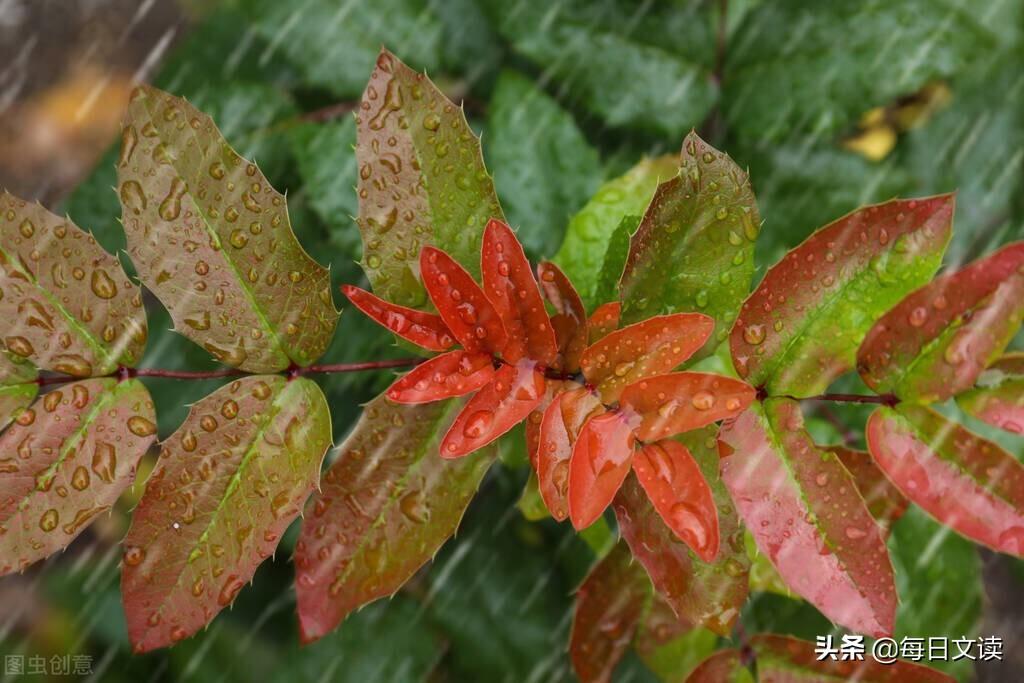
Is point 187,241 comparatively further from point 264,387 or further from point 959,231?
point 959,231

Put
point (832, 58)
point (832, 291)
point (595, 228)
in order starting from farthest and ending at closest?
point (832, 58)
point (595, 228)
point (832, 291)

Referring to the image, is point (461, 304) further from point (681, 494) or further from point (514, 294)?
point (681, 494)

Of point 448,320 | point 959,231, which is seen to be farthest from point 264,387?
point 959,231

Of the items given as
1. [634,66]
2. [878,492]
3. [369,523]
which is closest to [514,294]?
[369,523]

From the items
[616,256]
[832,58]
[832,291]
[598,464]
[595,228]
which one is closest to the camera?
[598,464]

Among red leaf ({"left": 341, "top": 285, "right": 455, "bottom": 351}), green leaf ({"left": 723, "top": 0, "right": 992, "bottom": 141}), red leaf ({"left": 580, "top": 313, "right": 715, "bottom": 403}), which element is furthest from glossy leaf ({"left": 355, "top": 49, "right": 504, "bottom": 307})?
green leaf ({"left": 723, "top": 0, "right": 992, "bottom": 141})

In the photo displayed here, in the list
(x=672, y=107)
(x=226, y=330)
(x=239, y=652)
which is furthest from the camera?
(x=239, y=652)

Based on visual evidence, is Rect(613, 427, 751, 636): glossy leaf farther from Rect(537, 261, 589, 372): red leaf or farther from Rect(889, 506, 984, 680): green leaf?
Rect(889, 506, 984, 680): green leaf
